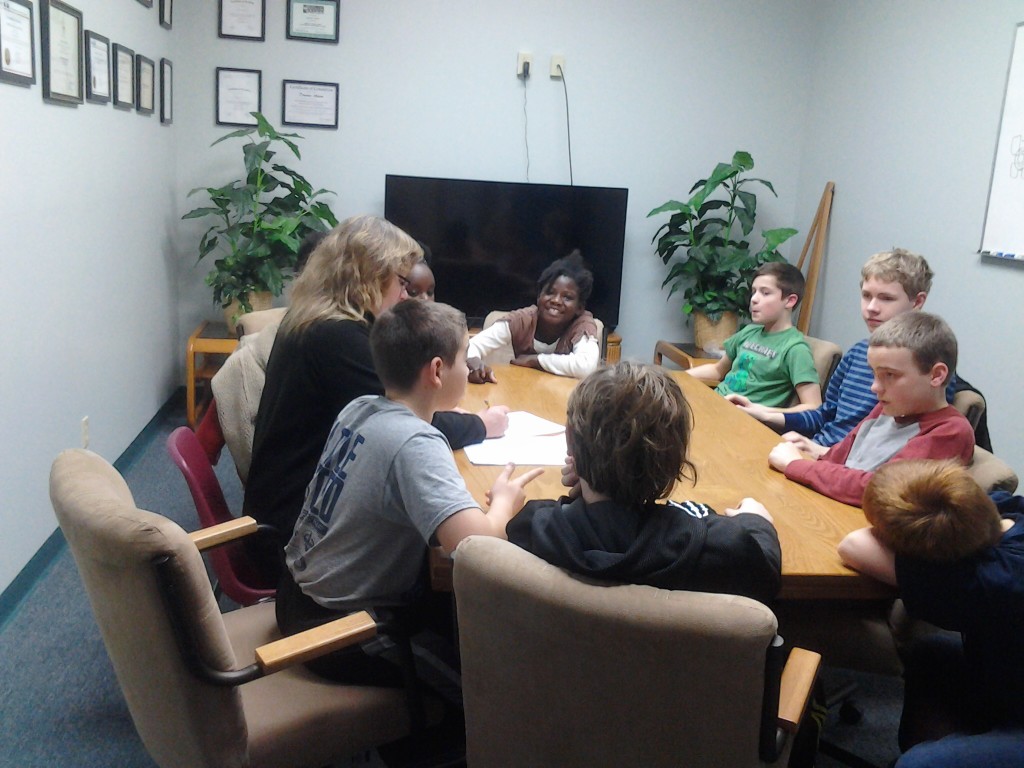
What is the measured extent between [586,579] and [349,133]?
3996mm

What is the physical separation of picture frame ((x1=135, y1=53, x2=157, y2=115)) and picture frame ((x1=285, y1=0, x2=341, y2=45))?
2.56ft

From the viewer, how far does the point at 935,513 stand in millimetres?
1232

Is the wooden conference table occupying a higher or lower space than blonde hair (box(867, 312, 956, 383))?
lower

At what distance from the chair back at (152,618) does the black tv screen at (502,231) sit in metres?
3.43

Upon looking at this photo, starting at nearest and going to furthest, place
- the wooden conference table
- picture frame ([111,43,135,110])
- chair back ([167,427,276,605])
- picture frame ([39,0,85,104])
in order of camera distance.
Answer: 1. the wooden conference table
2. chair back ([167,427,276,605])
3. picture frame ([39,0,85,104])
4. picture frame ([111,43,135,110])

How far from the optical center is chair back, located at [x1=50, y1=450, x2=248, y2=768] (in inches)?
42.1

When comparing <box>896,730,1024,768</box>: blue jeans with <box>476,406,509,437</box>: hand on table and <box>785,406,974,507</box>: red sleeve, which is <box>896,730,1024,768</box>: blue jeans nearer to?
<box>785,406,974,507</box>: red sleeve

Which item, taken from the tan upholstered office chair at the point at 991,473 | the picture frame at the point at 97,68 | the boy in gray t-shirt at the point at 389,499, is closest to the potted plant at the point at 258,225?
the picture frame at the point at 97,68

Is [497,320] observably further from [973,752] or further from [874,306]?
[973,752]

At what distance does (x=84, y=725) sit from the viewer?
193 cm

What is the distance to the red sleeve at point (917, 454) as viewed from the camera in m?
1.60

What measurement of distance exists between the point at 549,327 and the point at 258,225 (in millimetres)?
1853

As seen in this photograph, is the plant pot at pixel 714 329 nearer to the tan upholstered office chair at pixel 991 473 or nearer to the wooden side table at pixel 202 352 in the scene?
the wooden side table at pixel 202 352

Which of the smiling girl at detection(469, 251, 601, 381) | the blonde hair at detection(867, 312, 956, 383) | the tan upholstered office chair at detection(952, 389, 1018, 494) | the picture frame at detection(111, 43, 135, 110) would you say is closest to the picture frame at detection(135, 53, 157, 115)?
the picture frame at detection(111, 43, 135, 110)
